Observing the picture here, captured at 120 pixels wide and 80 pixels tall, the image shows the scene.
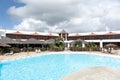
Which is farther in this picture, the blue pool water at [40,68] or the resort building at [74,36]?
the resort building at [74,36]

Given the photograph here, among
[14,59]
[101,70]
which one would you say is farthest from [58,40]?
[101,70]

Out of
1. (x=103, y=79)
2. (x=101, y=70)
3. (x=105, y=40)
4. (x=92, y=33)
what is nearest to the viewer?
(x=103, y=79)

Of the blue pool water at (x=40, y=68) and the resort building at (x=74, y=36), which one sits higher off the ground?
the resort building at (x=74, y=36)

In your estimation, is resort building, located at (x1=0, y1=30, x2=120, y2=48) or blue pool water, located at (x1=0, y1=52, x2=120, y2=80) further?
resort building, located at (x1=0, y1=30, x2=120, y2=48)

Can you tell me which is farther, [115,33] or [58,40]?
[115,33]

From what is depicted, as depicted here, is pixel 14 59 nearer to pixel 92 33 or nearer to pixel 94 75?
pixel 94 75

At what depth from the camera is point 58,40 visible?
1752 inches

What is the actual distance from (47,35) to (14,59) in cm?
3009

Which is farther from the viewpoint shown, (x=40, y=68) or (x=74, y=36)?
(x=74, y=36)

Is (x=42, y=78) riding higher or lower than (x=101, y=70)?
lower

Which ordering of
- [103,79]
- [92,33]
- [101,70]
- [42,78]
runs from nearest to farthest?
1. [103,79]
2. [101,70]
3. [42,78]
4. [92,33]

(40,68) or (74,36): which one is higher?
(74,36)

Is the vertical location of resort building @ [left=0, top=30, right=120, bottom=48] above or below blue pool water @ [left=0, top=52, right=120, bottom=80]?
above

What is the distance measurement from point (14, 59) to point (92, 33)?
105ft
